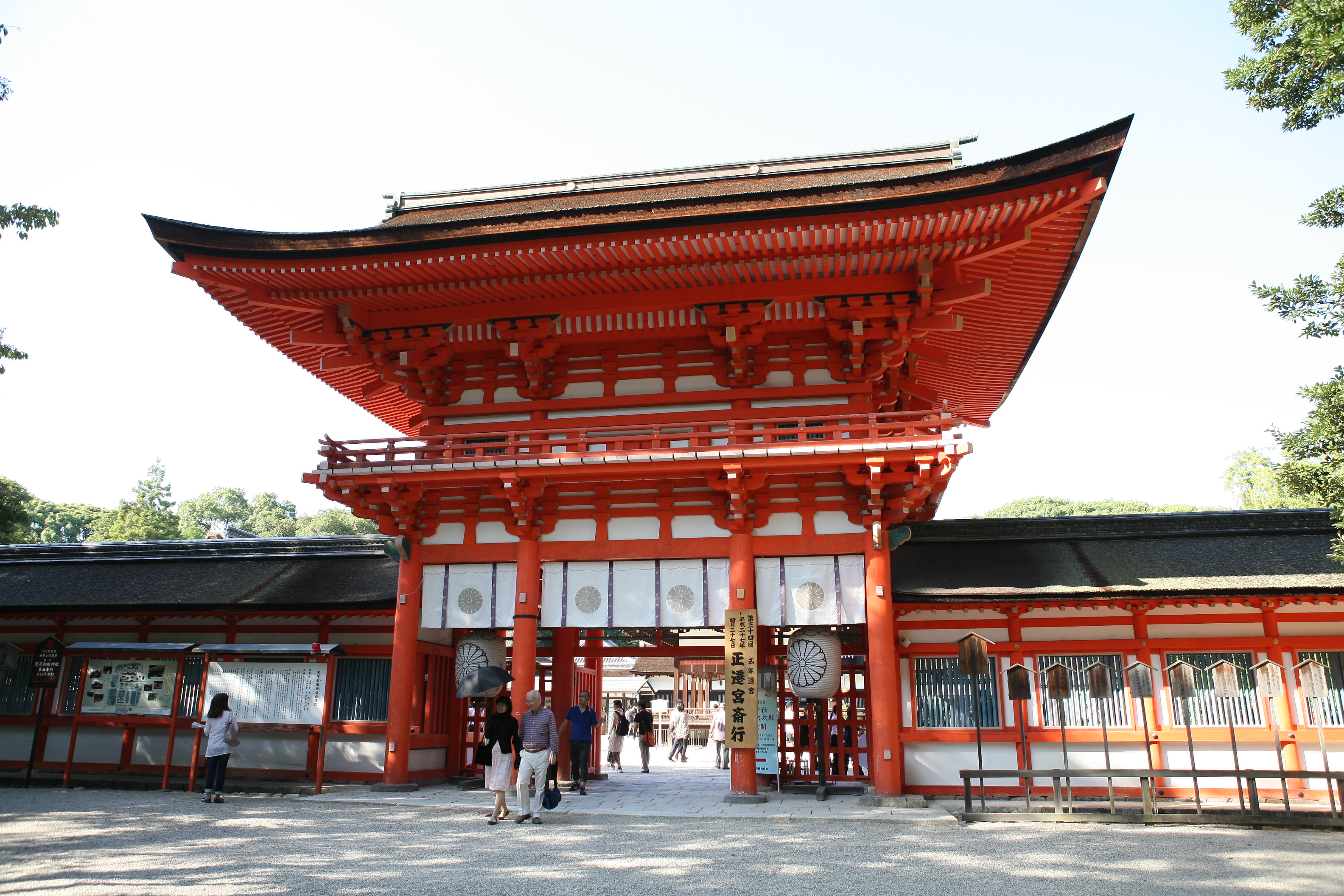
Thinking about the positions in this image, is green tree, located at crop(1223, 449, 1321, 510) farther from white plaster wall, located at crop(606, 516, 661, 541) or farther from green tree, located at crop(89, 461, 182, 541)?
green tree, located at crop(89, 461, 182, 541)

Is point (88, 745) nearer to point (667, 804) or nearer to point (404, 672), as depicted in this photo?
point (404, 672)

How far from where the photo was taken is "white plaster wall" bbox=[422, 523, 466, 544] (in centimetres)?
1349

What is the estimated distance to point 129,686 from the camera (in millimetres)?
13438

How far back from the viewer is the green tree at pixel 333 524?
251 ft

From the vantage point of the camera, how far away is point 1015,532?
1425 centimetres

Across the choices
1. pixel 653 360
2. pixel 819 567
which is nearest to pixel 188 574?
pixel 653 360

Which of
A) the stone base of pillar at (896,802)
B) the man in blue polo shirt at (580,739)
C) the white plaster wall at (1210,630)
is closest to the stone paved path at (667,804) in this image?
the stone base of pillar at (896,802)

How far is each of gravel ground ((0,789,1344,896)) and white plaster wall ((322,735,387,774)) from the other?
2861 millimetres

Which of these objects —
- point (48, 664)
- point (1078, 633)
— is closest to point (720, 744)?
point (1078, 633)

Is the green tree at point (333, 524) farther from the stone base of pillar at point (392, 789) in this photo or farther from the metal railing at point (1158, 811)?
the metal railing at point (1158, 811)

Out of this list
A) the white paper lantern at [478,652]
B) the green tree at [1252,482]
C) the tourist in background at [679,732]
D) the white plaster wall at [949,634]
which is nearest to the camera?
the white plaster wall at [949,634]

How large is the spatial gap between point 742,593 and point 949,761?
3.74 m

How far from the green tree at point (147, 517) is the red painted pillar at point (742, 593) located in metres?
52.2

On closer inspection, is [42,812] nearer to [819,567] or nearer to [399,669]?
[399,669]
